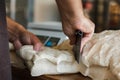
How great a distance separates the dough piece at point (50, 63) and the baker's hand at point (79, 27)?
0.05m

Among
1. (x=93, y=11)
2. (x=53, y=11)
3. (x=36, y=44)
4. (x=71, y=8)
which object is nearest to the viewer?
(x=71, y=8)

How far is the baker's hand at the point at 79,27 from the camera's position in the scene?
508 mm

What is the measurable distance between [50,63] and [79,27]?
0.10 metres

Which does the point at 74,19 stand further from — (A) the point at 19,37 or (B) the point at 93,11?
(B) the point at 93,11

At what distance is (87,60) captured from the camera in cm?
52

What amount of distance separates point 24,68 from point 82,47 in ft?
0.46

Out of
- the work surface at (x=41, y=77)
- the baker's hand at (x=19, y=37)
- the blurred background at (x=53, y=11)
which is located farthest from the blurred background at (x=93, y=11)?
the work surface at (x=41, y=77)

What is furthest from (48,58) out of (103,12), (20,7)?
(103,12)

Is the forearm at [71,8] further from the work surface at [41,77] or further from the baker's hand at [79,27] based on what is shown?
the work surface at [41,77]

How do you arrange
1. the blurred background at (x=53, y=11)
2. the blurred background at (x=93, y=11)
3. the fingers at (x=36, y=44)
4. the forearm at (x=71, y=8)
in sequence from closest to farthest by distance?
the forearm at (x=71, y=8) → the fingers at (x=36, y=44) → the blurred background at (x=53, y=11) → the blurred background at (x=93, y=11)

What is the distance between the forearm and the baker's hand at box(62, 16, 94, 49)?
0.03 feet

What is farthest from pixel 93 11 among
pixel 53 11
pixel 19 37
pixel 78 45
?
pixel 78 45

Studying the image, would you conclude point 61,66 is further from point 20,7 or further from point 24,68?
point 20,7

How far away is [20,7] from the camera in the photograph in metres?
2.59
